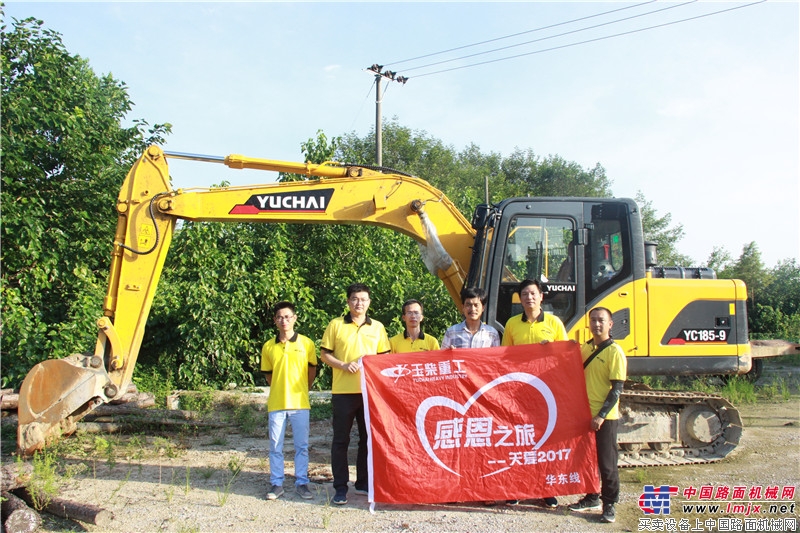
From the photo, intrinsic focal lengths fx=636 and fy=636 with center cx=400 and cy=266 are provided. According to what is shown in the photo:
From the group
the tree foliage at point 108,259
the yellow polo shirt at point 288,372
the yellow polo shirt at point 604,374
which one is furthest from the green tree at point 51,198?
the yellow polo shirt at point 604,374

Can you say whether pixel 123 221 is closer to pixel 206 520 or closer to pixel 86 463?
pixel 86 463

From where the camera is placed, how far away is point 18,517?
471 centimetres

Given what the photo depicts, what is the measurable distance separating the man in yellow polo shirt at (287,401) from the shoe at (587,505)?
7.44 ft

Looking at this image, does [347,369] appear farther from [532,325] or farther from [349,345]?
[532,325]

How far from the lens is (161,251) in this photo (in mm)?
6430

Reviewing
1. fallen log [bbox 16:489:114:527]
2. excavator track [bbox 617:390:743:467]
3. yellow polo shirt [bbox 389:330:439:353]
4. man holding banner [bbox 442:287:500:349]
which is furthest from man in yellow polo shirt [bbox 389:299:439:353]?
fallen log [bbox 16:489:114:527]

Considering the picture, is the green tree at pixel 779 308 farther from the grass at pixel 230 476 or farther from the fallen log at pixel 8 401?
the fallen log at pixel 8 401

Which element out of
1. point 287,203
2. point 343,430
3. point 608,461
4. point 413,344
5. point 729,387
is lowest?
point 729,387

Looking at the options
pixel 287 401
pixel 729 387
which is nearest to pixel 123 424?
pixel 287 401

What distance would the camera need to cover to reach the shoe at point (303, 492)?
556 cm

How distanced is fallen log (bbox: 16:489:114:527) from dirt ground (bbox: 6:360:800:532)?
73mm

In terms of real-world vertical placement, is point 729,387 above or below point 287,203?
below

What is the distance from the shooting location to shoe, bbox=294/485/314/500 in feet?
18.2

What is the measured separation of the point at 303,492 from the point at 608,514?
2.57 m
